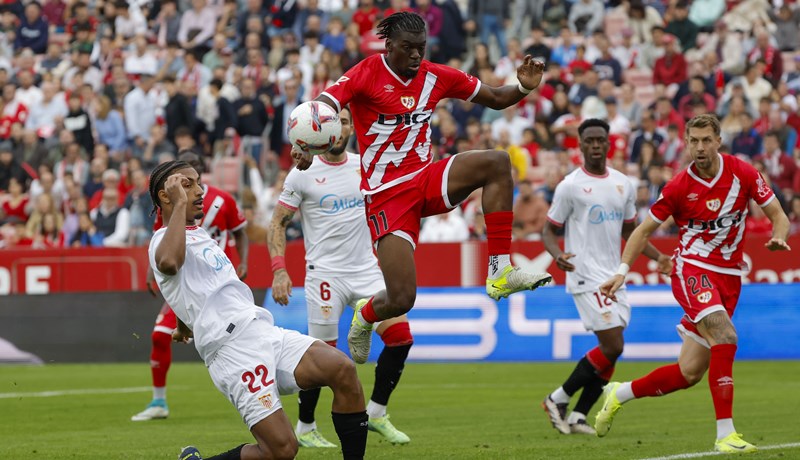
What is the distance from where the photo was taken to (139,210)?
2403 centimetres

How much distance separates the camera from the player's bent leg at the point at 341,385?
779cm

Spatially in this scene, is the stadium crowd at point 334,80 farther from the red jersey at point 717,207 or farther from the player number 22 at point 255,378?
the player number 22 at point 255,378

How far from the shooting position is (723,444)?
31.4 ft

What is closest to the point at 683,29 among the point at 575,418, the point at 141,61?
the point at 141,61

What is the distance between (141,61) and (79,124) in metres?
2.43

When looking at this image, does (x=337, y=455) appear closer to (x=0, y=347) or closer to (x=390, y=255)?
A: (x=390, y=255)

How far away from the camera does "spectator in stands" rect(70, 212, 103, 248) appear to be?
24.3 meters

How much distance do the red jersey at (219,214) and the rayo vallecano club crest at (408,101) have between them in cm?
425

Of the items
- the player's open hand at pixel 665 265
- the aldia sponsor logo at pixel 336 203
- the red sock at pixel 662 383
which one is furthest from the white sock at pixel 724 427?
the aldia sponsor logo at pixel 336 203

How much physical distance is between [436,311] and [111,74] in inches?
501

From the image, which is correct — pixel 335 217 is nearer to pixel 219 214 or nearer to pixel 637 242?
pixel 219 214

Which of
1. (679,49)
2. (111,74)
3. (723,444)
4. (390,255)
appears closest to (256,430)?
(390,255)

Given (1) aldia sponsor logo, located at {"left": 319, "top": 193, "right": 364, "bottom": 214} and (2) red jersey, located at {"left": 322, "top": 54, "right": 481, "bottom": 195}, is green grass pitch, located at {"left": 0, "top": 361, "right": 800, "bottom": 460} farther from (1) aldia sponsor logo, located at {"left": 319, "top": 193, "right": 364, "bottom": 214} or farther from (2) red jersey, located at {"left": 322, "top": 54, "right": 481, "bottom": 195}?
(2) red jersey, located at {"left": 322, "top": 54, "right": 481, "bottom": 195}

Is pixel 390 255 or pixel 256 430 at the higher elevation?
pixel 390 255
